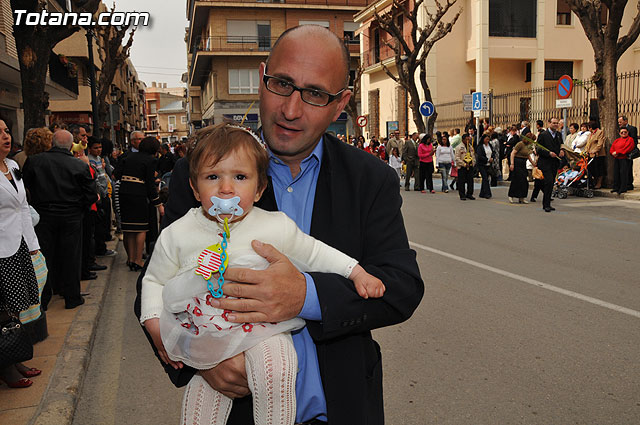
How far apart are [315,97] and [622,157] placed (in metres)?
14.7

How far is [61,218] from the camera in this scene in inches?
245

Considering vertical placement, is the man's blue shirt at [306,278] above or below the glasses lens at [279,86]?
below

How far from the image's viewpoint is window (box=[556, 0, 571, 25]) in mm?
30219

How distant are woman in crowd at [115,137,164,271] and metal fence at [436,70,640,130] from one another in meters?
14.3

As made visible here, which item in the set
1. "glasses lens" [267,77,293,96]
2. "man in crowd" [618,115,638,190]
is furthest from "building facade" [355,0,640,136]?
"glasses lens" [267,77,293,96]

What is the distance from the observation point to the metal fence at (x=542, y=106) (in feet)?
58.2

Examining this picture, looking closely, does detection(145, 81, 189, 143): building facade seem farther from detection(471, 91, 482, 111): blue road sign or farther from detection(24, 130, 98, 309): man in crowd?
detection(24, 130, 98, 309): man in crowd

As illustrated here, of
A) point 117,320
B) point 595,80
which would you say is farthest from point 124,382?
point 595,80

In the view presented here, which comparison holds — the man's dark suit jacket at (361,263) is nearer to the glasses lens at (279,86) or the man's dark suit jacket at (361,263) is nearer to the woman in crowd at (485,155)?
the glasses lens at (279,86)

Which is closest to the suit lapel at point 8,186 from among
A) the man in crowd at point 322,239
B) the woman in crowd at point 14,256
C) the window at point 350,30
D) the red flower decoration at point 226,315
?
the woman in crowd at point 14,256

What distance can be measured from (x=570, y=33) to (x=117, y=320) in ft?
101

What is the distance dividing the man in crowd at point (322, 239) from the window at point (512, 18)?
2953 cm

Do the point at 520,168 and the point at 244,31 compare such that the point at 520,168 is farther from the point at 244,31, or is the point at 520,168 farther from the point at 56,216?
the point at 244,31

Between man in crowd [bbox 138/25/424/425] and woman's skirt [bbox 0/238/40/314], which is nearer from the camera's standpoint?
man in crowd [bbox 138/25/424/425]
